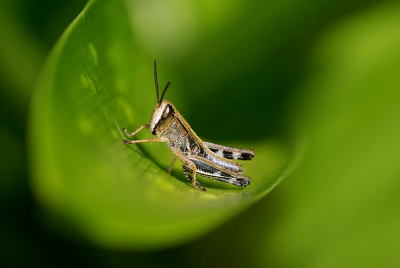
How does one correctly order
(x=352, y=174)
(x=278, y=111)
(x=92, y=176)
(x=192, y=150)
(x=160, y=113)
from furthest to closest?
(x=192, y=150), (x=160, y=113), (x=278, y=111), (x=352, y=174), (x=92, y=176)

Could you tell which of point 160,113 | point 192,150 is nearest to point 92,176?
point 160,113

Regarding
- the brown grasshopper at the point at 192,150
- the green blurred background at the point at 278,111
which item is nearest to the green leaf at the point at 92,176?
the green blurred background at the point at 278,111

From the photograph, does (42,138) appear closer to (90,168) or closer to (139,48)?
(90,168)

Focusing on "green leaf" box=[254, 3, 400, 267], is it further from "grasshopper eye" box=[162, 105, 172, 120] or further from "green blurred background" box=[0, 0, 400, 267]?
"grasshopper eye" box=[162, 105, 172, 120]

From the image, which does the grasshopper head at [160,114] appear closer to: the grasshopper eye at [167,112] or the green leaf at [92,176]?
the grasshopper eye at [167,112]

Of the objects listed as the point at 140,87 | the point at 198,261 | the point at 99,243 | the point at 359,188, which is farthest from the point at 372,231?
the point at 140,87

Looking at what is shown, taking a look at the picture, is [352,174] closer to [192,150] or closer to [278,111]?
[278,111]
